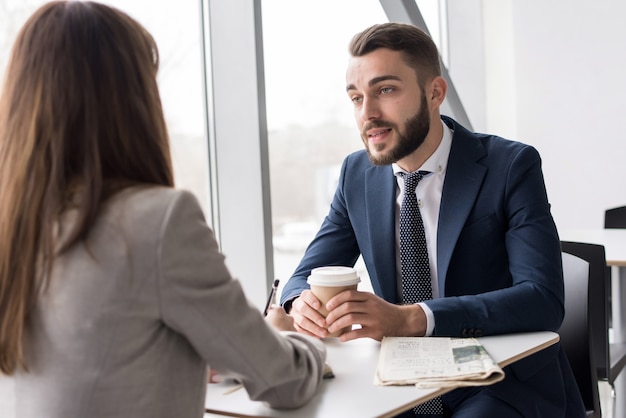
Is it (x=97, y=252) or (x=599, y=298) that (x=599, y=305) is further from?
(x=97, y=252)

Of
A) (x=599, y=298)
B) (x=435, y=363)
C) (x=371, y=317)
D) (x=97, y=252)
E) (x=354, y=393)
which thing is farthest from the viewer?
(x=599, y=298)

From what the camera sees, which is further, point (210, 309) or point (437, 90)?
point (437, 90)

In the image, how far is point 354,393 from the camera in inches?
51.1

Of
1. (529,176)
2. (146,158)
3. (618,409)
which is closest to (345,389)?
(146,158)

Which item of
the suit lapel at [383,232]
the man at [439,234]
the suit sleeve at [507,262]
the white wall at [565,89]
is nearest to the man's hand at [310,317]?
the man at [439,234]

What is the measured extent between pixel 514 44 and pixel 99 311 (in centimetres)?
524

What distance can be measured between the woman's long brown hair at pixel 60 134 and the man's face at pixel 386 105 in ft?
3.48

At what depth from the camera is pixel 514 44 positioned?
5.71m

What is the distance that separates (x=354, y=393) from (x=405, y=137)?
3.15ft

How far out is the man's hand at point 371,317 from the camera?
160cm

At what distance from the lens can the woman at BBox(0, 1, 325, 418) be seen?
1.02m

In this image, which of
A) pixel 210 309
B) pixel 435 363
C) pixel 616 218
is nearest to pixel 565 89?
pixel 616 218

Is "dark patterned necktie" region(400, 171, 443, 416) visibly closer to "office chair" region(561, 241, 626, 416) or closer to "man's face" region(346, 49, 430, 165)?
"man's face" region(346, 49, 430, 165)

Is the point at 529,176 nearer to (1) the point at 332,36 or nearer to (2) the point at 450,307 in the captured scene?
(2) the point at 450,307
